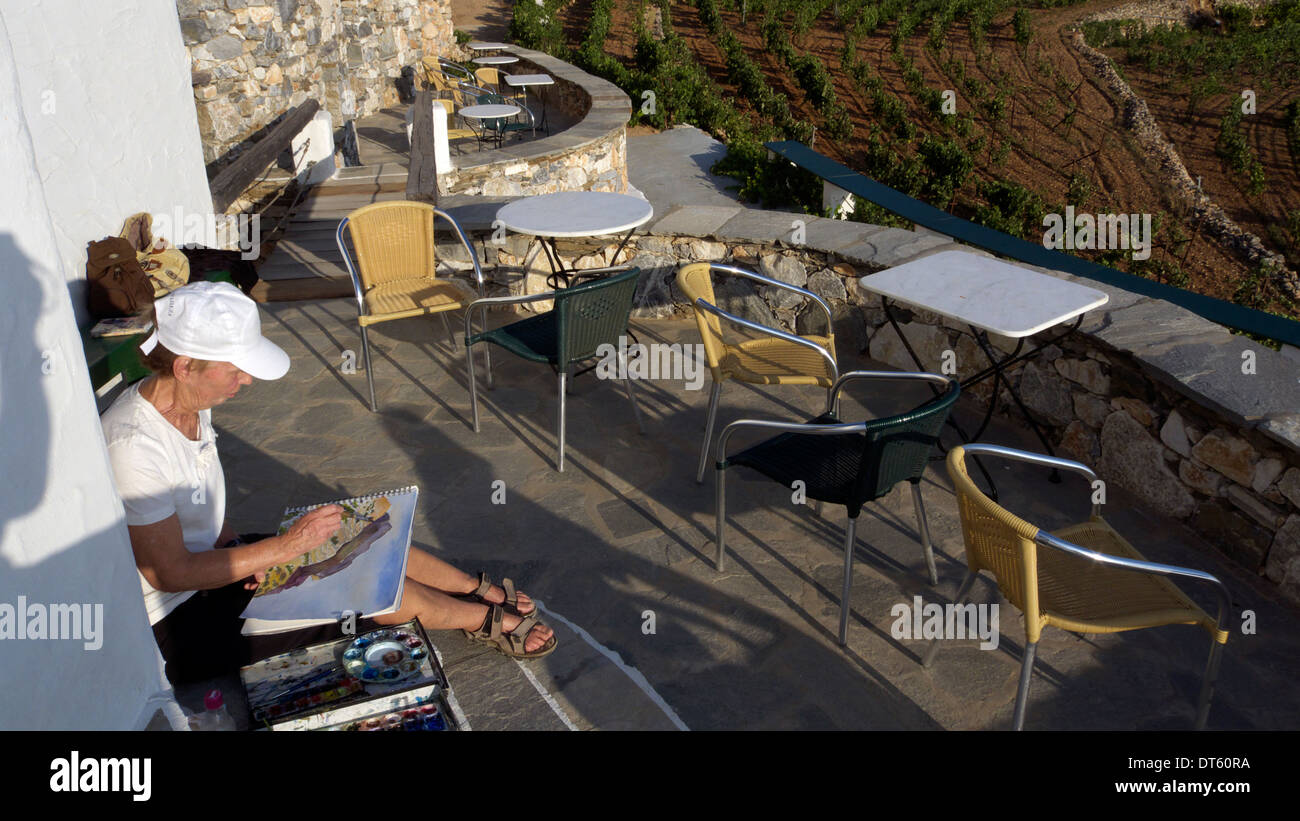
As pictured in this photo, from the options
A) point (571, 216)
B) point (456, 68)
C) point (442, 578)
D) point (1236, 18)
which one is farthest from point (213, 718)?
point (1236, 18)

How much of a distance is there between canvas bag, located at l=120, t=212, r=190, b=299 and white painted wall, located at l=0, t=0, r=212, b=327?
5 cm

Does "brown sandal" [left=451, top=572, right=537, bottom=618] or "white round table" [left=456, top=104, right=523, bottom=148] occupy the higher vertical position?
"white round table" [left=456, top=104, right=523, bottom=148]

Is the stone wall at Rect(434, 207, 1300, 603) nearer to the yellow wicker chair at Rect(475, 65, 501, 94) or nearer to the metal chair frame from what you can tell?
the metal chair frame

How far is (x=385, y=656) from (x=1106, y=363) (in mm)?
2912

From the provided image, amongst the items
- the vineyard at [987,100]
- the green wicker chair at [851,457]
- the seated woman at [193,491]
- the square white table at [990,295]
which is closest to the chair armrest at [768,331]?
the green wicker chair at [851,457]

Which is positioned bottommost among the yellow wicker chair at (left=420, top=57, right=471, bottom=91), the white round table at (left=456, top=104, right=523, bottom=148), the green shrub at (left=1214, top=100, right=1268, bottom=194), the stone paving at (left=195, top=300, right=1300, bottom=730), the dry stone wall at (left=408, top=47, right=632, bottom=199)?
the green shrub at (left=1214, top=100, right=1268, bottom=194)

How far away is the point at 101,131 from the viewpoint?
3.69 m

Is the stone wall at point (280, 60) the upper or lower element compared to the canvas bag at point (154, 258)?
upper

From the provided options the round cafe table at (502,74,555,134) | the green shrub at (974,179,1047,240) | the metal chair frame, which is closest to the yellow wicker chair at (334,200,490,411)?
the metal chair frame

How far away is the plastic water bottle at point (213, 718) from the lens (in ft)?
6.52

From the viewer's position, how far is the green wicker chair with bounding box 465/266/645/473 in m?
3.58

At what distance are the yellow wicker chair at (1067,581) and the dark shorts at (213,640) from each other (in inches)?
61.8

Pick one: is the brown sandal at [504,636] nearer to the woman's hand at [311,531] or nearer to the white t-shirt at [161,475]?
the woman's hand at [311,531]
